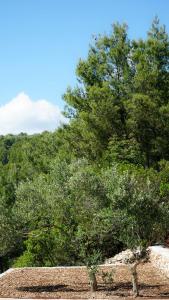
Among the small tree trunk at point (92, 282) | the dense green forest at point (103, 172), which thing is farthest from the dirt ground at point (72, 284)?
the dense green forest at point (103, 172)

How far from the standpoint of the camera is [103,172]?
42.7ft

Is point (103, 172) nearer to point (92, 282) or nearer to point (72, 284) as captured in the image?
point (92, 282)

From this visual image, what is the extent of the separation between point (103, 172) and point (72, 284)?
12.3ft

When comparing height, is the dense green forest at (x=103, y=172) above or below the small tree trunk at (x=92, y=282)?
above

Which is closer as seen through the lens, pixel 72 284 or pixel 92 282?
pixel 92 282

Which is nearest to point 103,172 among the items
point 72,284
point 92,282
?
point 92,282

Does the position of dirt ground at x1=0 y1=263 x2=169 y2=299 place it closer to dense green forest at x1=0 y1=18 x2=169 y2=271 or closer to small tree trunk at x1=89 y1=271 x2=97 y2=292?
small tree trunk at x1=89 y1=271 x2=97 y2=292

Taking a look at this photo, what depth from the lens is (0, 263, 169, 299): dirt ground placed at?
12.5 metres

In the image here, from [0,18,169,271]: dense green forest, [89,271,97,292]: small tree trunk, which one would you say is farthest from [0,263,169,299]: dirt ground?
[0,18,169,271]: dense green forest

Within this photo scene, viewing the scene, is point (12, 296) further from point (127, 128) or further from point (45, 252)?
point (127, 128)

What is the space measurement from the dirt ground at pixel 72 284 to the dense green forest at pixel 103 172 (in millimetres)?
910

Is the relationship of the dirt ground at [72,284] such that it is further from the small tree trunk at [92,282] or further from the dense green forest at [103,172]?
the dense green forest at [103,172]

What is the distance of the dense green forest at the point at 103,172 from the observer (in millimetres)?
11922

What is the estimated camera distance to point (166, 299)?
1098 centimetres
